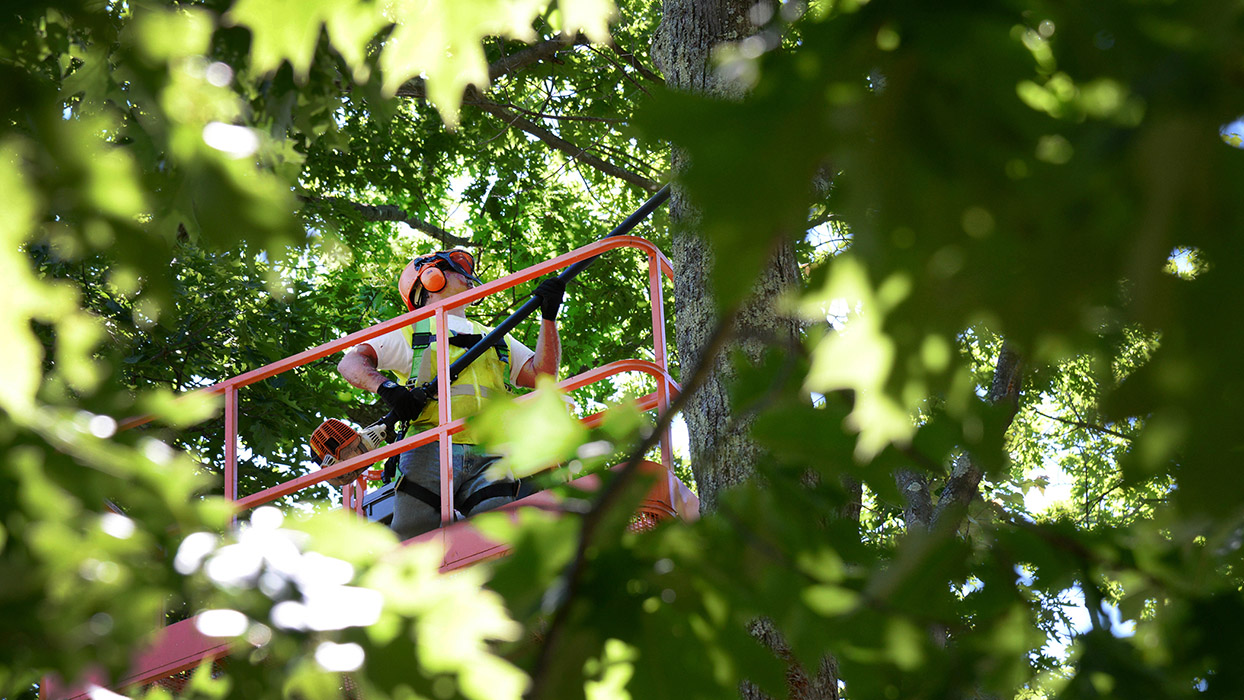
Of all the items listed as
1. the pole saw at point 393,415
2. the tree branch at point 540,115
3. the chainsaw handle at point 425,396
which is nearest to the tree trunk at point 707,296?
the pole saw at point 393,415

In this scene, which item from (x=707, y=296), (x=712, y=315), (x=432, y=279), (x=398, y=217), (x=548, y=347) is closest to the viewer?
(x=707, y=296)

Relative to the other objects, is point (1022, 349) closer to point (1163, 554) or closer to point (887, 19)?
point (887, 19)

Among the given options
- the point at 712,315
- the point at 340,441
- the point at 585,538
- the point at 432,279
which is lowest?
the point at 585,538

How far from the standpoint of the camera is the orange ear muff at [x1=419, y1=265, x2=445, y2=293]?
5445 mm

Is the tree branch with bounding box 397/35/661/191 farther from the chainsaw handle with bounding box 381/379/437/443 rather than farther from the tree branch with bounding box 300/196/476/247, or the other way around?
the chainsaw handle with bounding box 381/379/437/443

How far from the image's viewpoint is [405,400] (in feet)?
15.9

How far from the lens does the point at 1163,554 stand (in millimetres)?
1323

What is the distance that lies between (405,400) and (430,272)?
0.88m

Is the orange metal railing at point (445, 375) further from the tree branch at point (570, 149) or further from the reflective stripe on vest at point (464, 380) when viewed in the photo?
the tree branch at point (570, 149)

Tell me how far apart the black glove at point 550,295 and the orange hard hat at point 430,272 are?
0.75 m

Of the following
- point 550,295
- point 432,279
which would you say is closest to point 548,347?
point 550,295

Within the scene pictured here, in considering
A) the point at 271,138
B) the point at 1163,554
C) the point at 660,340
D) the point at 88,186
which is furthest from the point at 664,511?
the point at 88,186

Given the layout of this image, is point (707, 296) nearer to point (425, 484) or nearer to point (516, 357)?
point (425, 484)

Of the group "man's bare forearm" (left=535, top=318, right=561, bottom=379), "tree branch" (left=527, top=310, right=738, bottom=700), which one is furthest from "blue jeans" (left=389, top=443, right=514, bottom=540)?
"tree branch" (left=527, top=310, right=738, bottom=700)
